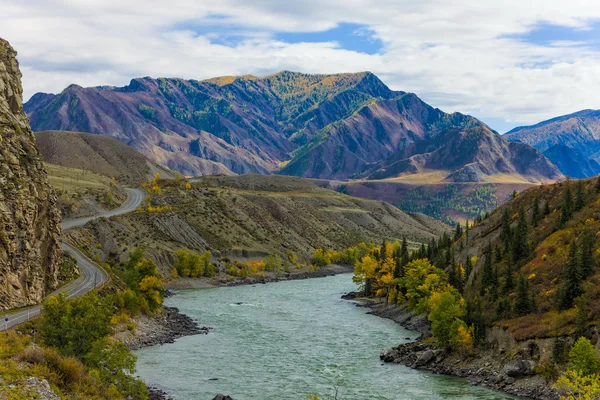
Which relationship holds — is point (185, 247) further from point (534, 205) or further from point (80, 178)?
point (534, 205)

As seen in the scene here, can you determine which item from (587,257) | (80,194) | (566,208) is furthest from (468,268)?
(80,194)

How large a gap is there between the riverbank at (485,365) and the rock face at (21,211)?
40499 millimetres

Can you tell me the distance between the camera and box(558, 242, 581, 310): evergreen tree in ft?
189

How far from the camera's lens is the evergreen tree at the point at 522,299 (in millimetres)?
61812

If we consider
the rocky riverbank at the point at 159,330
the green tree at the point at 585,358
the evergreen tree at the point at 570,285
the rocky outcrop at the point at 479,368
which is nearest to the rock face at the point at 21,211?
the rocky riverbank at the point at 159,330

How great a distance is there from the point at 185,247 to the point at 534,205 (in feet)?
321

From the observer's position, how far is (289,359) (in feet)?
217

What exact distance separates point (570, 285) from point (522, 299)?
5.41 m

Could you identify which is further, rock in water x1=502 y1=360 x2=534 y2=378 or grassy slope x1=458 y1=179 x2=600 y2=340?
grassy slope x1=458 y1=179 x2=600 y2=340

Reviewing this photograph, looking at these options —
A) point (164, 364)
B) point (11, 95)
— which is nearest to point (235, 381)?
point (164, 364)

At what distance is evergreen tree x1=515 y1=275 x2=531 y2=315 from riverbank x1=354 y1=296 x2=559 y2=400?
4.84 m

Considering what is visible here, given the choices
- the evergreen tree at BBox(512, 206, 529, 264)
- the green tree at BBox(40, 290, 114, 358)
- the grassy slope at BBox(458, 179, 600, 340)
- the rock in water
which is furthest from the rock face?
the evergreen tree at BBox(512, 206, 529, 264)

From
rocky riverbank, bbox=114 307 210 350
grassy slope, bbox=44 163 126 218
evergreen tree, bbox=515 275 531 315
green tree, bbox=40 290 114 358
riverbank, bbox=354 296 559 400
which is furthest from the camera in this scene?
grassy slope, bbox=44 163 126 218

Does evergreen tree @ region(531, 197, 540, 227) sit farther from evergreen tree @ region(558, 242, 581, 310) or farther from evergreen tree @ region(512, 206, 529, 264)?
evergreen tree @ region(558, 242, 581, 310)
